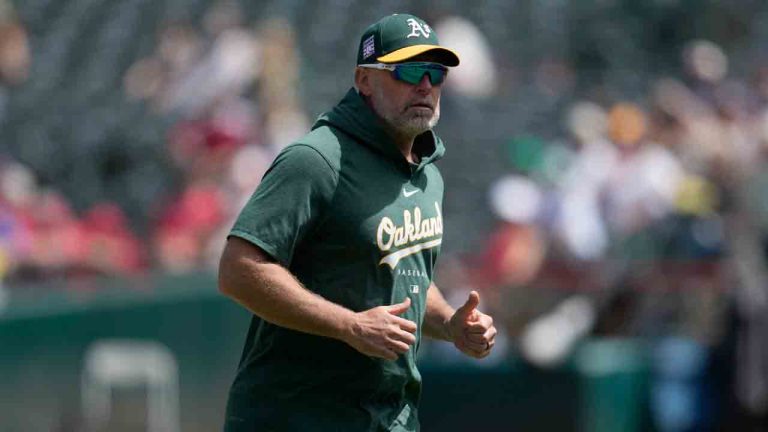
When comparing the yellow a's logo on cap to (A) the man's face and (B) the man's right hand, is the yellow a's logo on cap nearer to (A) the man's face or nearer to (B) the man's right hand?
(A) the man's face

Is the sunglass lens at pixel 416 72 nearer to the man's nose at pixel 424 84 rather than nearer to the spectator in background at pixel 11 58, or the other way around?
the man's nose at pixel 424 84

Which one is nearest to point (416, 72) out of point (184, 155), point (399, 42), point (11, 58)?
point (399, 42)

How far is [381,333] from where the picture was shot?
439 centimetres

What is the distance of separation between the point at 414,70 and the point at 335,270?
2.23ft

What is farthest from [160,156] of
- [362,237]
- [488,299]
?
[362,237]

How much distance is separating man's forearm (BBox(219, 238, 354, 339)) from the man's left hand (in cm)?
51

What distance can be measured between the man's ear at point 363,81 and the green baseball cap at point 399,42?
4 cm

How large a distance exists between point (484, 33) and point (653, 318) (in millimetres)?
5650

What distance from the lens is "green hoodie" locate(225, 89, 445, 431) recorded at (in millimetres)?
4598

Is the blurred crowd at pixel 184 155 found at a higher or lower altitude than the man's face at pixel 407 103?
lower

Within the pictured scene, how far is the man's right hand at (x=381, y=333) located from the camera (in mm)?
4395

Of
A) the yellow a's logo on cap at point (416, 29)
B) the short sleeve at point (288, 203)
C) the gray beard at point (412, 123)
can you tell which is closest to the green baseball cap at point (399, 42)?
the yellow a's logo on cap at point (416, 29)

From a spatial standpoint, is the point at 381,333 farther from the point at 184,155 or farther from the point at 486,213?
the point at 184,155

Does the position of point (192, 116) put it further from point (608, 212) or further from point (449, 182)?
point (608, 212)
